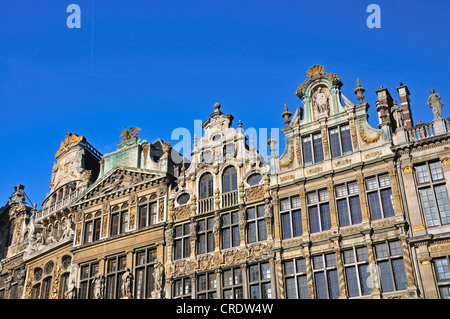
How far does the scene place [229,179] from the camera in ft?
102

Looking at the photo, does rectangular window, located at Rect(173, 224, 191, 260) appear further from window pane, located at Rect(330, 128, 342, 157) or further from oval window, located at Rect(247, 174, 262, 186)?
window pane, located at Rect(330, 128, 342, 157)

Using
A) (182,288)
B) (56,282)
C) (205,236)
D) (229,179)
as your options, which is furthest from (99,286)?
(229,179)

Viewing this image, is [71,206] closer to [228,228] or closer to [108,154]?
[108,154]

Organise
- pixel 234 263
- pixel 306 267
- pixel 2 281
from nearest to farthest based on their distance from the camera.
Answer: pixel 306 267 < pixel 234 263 < pixel 2 281

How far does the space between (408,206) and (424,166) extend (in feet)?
6.72

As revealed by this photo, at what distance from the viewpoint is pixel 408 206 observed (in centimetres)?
2534

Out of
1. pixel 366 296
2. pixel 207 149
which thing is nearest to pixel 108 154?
pixel 207 149

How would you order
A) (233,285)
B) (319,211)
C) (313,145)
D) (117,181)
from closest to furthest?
(319,211), (233,285), (313,145), (117,181)

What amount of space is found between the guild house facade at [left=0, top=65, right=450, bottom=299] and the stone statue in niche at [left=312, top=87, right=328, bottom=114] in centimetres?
7

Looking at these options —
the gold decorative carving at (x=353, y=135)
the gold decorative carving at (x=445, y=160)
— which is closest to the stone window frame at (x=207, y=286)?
the gold decorative carving at (x=353, y=135)

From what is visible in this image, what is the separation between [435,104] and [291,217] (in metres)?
8.48

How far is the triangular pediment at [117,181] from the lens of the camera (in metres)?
34.2

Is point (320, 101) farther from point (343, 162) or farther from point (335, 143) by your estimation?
point (343, 162)
